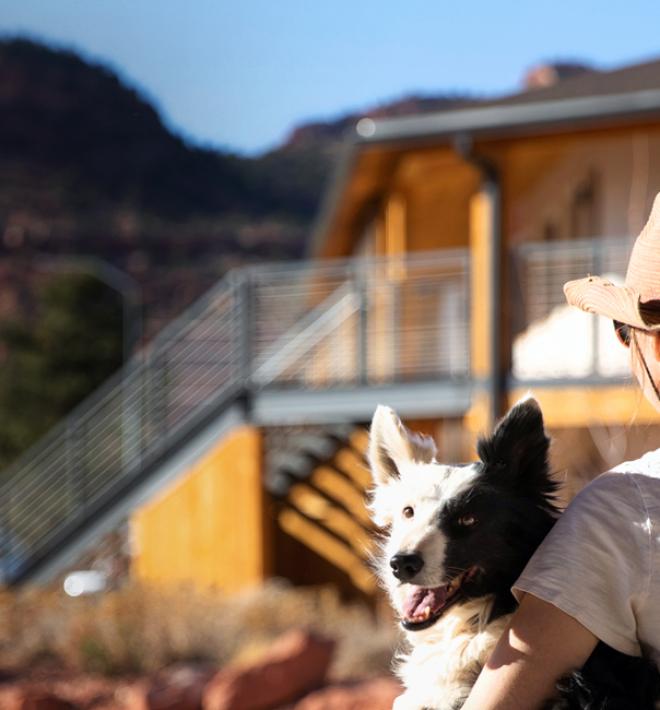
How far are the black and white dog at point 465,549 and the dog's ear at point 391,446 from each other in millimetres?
101

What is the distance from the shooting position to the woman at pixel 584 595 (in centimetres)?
188

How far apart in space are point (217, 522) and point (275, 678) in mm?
5333

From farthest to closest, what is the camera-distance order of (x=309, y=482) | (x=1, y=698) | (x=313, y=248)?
(x=313, y=248) → (x=309, y=482) → (x=1, y=698)

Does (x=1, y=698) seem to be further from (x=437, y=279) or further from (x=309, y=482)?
(x=437, y=279)

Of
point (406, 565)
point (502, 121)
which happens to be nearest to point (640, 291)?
point (406, 565)

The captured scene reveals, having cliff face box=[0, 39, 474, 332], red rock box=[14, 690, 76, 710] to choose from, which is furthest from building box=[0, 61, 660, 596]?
cliff face box=[0, 39, 474, 332]

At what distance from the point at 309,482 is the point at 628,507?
47.0 ft

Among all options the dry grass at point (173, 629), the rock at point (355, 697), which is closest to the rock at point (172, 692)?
the rock at point (355, 697)

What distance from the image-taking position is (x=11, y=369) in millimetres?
46000

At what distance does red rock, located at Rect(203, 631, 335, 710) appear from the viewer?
10.2m

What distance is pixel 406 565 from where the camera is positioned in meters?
2.01

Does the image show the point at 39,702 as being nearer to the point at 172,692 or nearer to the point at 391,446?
the point at 172,692

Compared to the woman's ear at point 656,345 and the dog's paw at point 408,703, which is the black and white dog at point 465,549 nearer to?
the dog's paw at point 408,703

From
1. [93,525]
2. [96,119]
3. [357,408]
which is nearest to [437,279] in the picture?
[357,408]
